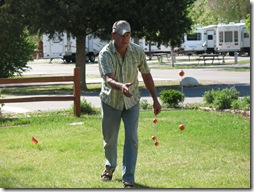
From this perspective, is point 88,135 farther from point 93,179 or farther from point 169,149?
point 93,179

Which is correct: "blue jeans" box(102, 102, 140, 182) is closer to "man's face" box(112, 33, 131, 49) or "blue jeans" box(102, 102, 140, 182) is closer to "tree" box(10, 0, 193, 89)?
"man's face" box(112, 33, 131, 49)

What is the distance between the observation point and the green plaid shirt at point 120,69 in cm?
570

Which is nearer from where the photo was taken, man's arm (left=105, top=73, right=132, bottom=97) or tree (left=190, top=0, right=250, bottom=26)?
man's arm (left=105, top=73, right=132, bottom=97)

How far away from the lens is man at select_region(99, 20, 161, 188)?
5.65 meters

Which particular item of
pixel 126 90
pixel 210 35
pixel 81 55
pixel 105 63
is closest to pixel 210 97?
pixel 210 35

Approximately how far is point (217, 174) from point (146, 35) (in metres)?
13.9

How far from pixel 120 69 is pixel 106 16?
13269mm

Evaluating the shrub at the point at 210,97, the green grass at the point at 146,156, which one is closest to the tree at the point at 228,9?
the green grass at the point at 146,156

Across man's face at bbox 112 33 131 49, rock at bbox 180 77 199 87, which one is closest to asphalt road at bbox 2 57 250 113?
rock at bbox 180 77 199 87

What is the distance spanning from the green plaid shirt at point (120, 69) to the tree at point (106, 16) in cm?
1244

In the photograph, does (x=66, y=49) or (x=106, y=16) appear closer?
(x=106, y=16)

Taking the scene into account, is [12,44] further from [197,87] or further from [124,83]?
[124,83]

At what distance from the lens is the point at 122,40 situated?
18.4ft

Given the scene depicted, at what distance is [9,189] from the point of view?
5867 mm
